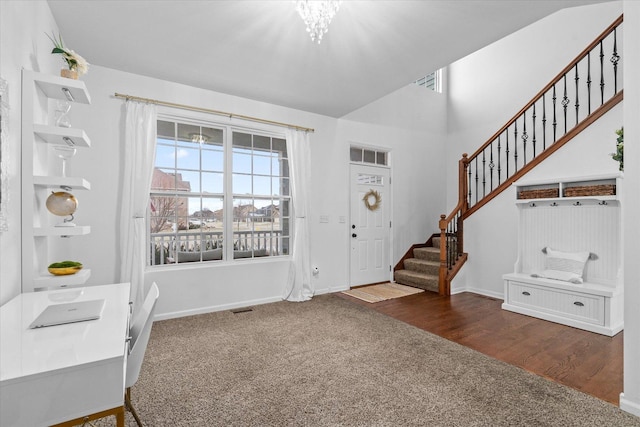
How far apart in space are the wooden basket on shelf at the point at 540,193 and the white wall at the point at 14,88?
5011 millimetres

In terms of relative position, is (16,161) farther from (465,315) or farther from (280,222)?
(465,315)

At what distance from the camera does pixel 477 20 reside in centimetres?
248

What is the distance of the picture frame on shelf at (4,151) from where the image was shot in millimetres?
1576

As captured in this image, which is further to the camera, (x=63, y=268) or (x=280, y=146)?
(x=280, y=146)

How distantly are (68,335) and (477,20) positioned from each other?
3.25m

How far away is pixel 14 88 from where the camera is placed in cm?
179

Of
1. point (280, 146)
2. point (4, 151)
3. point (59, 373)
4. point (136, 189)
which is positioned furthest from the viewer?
point (280, 146)

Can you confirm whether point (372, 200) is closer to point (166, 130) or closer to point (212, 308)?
point (212, 308)

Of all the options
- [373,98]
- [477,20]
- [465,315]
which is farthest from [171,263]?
[477,20]

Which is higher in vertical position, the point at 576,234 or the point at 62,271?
the point at 576,234

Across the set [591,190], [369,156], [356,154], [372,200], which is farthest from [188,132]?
[591,190]

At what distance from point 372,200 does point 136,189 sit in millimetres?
3559

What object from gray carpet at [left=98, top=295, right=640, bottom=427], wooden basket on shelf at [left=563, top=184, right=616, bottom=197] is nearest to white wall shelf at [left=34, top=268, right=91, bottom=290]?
gray carpet at [left=98, top=295, right=640, bottom=427]

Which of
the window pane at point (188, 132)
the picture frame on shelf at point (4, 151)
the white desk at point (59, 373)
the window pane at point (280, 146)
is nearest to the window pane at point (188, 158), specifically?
the window pane at point (188, 132)
